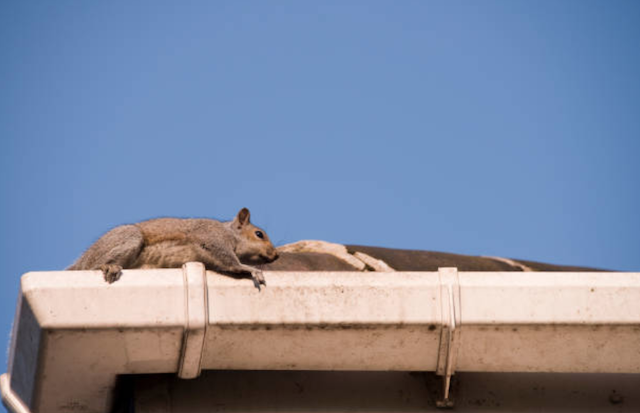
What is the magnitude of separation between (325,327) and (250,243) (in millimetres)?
2415

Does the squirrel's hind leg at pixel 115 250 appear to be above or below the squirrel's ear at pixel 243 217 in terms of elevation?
below

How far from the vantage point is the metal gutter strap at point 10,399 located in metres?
3.67

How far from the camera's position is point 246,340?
11.6 feet

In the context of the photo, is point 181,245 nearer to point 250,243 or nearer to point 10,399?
point 250,243

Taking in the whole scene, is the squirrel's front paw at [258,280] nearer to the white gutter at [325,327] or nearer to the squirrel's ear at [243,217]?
the white gutter at [325,327]

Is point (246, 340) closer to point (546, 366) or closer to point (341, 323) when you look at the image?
point (341, 323)

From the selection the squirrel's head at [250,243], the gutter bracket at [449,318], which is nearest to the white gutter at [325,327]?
the gutter bracket at [449,318]

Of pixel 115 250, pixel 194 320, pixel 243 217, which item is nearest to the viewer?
pixel 194 320

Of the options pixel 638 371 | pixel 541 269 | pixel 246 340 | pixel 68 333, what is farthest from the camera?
pixel 541 269

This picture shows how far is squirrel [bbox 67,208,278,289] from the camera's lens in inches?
190

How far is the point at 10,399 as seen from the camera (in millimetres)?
3699

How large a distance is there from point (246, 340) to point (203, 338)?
0.61 feet

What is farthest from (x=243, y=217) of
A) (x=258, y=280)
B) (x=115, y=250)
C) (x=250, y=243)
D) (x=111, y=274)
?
(x=111, y=274)

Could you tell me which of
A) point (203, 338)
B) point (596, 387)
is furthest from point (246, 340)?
point (596, 387)
